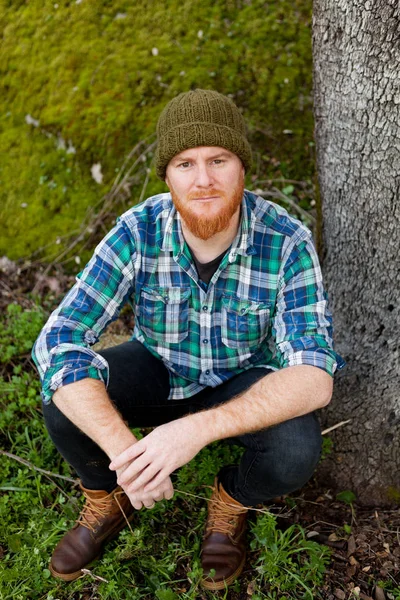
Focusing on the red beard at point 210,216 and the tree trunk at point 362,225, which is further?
the red beard at point 210,216

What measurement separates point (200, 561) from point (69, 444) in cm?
91

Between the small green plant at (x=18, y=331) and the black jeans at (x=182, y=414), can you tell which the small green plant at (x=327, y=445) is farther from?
the small green plant at (x=18, y=331)

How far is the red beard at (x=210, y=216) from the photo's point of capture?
8.59 ft

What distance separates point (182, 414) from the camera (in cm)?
313

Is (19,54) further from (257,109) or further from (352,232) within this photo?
(352,232)

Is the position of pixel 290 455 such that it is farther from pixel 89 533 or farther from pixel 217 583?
pixel 89 533

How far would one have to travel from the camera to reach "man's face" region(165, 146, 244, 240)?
8.50 feet

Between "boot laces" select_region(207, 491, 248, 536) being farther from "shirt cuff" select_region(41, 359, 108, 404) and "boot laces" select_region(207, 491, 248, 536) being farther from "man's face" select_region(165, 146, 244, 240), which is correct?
"man's face" select_region(165, 146, 244, 240)

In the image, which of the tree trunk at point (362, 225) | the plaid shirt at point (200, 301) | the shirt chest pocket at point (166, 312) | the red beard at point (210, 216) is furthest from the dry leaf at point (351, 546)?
the red beard at point (210, 216)

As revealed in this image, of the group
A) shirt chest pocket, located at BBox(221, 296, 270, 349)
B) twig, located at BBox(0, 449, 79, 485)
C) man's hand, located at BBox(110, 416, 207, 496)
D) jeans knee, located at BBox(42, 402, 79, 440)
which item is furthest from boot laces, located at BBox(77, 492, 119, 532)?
shirt chest pocket, located at BBox(221, 296, 270, 349)

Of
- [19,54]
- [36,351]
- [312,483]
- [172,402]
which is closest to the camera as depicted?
[36,351]

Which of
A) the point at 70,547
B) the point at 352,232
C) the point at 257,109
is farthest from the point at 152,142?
the point at 70,547

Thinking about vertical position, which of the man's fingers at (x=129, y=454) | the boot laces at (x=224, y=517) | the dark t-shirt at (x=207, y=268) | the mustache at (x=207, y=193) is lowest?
the boot laces at (x=224, y=517)

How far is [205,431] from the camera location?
8.02ft
